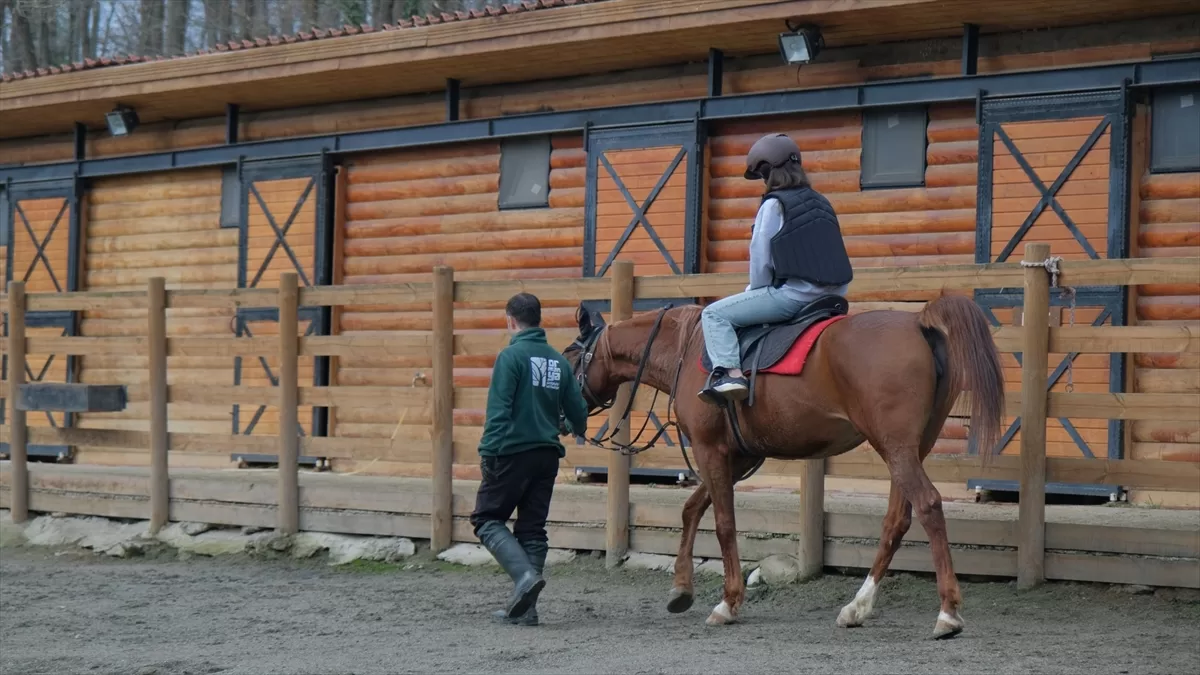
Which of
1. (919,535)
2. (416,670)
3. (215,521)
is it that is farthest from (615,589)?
(215,521)

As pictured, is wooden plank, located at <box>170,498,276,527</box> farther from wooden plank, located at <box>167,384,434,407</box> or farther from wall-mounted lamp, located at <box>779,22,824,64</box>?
wall-mounted lamp, located at <box>779,22,824,64</box>

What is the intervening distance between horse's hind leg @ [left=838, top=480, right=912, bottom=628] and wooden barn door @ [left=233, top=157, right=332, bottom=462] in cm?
801

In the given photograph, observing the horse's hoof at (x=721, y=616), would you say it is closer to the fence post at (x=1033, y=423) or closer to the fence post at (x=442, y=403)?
the fence post at (x=1033, y=423)

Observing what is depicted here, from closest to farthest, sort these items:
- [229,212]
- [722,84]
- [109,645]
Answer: [109,645] < [722,84] < [229,212]

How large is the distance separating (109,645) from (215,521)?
369cm

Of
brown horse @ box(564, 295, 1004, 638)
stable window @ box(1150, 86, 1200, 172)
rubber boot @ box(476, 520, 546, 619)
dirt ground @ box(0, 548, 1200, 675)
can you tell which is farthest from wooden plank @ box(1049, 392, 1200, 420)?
stable window @ box(1150, 86, 1200, 172)

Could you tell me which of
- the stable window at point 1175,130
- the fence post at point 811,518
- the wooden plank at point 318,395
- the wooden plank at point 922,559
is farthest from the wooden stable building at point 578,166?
the wooden plank at point 922,559

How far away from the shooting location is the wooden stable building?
10.2 m

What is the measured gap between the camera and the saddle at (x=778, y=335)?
6969mm

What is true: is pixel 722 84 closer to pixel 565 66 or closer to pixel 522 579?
pixel 565 66

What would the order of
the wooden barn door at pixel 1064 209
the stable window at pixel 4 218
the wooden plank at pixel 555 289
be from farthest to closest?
the stable window at pixel 4 218, the wooden barn door at pixel 1064 209, the wooden plank at pixel 555 289

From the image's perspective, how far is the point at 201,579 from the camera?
9648mm

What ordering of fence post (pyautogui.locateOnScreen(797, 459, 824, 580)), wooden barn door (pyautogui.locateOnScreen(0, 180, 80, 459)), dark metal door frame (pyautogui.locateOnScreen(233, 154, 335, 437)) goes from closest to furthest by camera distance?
fence post (pyautogui.locateOnScreen(797, 459, 824, 580)) < dark metal door frame (pyautogui.locateOnScreen(233, 154, 335, 437)) < wooden barn door (pyautogui.locateOnScreen(0, 180, 80, 459))

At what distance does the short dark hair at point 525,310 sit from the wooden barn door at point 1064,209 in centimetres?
395
